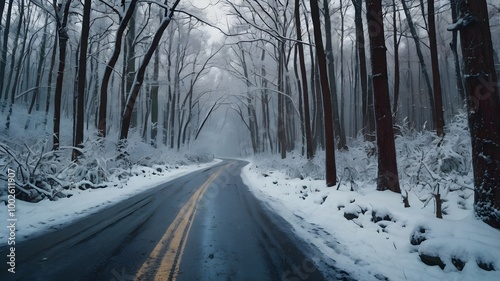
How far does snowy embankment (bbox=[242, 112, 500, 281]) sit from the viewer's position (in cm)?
348

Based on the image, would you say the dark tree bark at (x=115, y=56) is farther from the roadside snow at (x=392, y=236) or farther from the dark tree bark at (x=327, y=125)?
the roadside snow at (x=392, y=236)

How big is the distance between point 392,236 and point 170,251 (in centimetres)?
369

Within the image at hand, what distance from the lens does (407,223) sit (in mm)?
4871

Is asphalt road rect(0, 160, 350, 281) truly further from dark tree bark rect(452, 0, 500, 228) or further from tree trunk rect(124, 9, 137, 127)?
tree trunk rect(124, 9, 137, 127)

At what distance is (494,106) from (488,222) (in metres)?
1.76

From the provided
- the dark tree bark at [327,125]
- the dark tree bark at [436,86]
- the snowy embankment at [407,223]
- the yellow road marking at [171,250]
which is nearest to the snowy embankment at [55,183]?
the yellow road marking at [171,250]

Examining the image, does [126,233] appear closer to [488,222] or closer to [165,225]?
[165,225]

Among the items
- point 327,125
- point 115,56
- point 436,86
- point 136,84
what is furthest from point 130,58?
point 436,86

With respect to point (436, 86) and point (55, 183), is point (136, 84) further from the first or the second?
point (436, 86)

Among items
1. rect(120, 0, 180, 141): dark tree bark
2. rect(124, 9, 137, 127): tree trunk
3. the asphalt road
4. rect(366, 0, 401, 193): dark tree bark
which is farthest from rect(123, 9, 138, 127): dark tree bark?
rect(366, 0, 401, 193): dark tree bark

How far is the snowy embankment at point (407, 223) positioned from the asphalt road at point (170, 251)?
1.93ft

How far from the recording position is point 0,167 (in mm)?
6180

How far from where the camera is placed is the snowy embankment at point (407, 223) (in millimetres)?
3482

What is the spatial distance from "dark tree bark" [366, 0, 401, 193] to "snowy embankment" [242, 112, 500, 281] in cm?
39
